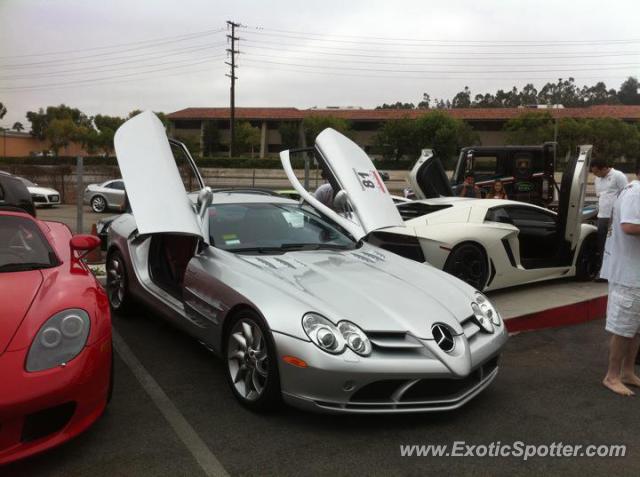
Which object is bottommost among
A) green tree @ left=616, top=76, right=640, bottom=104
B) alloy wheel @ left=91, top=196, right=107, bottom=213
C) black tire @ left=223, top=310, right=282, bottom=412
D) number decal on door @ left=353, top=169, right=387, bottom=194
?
alloy wheel @ left=91, top=196, right=107, bottom=213

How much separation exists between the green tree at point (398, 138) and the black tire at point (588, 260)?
4590 centimetres

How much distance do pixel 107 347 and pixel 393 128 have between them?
5229 centimetres

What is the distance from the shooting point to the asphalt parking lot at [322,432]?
287 cm

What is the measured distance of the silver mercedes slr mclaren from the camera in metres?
3.14

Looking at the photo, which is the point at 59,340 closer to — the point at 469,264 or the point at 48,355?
the point at 48,355

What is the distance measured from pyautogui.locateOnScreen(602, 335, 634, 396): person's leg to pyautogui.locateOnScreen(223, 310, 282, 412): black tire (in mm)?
2325

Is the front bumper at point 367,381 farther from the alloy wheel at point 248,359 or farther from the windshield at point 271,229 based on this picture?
the windshield at point 271,229

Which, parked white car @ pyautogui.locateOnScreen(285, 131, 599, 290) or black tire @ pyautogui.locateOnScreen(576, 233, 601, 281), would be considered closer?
parked white car @ pyautogui.locateOnScreen(285, 131, 599, 290)

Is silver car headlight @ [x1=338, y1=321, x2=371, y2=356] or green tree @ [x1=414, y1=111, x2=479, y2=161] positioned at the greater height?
green tree @ [x1=414, y1=111, x2=479, y2=161]

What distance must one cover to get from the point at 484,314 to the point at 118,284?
11.8 ft

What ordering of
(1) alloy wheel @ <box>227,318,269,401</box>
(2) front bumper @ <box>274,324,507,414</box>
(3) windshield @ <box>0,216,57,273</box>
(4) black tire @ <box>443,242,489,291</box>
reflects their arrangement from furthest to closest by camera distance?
(4) black tire @ <box>443,242,489,291</box>
(3) windshield @ <box>0,216,57,273</box>
(1) alloy wheel @ <box>227,318,269,401</box>
(2) front bumper @ <box>274,324,507,414</box>

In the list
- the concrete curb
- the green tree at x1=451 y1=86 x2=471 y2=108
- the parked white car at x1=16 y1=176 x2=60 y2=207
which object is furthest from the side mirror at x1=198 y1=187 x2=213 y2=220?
the green tree at x1=451 y1=86 x2=471 y2=108

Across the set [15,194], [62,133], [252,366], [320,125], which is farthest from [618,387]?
[62,133]

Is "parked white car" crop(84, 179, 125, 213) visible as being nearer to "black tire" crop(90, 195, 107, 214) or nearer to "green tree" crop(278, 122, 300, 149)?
"black tire" crop(90, 195, 107, 214)
